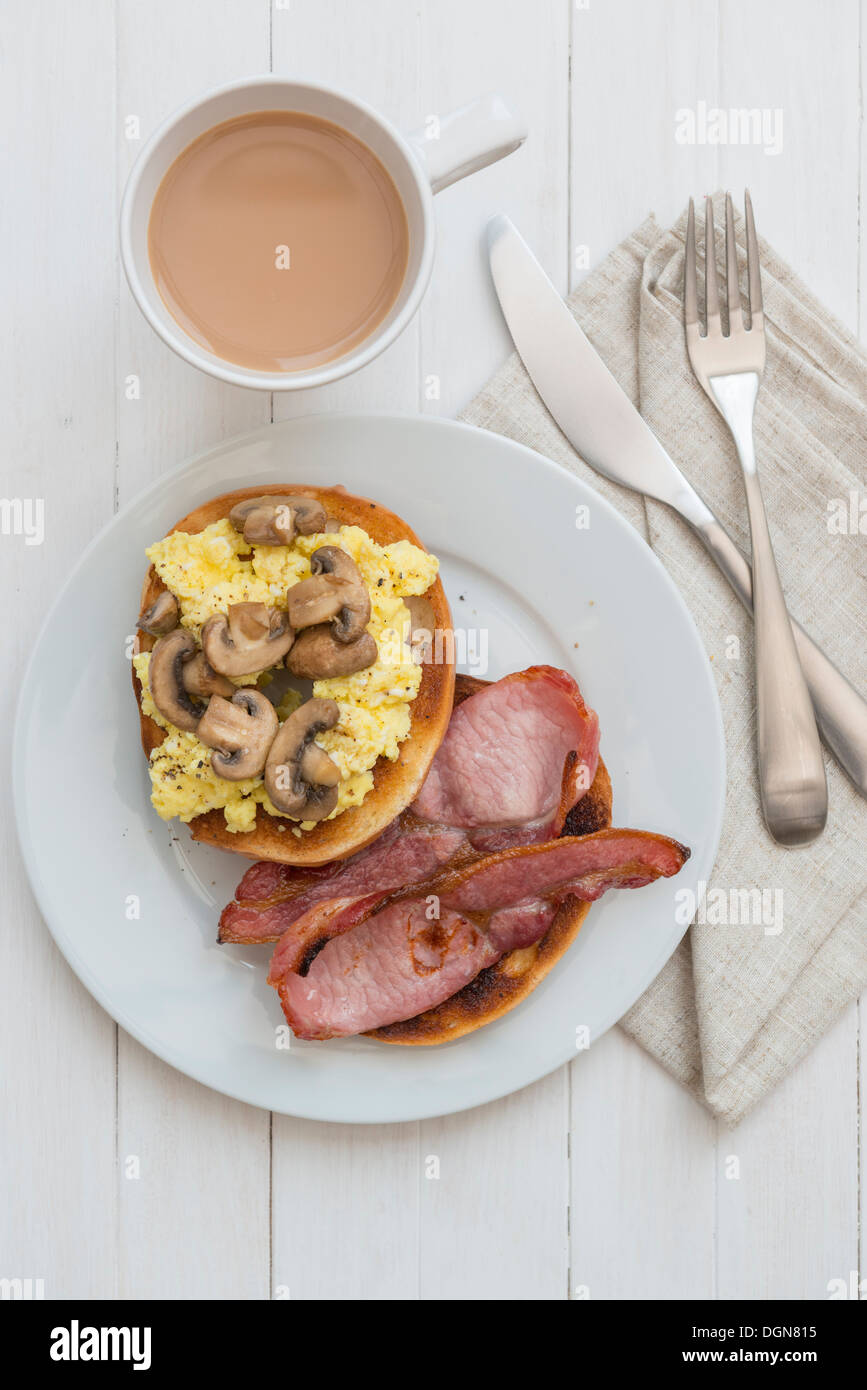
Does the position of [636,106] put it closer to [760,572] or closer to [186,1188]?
[760,572]

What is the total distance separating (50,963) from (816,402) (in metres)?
1.87

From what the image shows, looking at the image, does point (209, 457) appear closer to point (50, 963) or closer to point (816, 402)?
point (50, 963)

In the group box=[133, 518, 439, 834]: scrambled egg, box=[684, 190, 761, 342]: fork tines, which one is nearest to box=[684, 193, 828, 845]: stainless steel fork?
box=[684, 190, 761, 342]: fork tines

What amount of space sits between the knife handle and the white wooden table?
0.55 meters

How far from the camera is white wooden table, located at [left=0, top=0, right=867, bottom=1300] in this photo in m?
2.03

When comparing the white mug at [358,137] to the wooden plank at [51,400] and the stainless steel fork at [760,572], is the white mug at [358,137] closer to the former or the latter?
the wooden plank at [51,400]

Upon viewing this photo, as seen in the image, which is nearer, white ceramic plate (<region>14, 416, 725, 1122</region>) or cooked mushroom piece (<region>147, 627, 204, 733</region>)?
cooked mushroom piece (<region>147, 627, 204, 733</region>)

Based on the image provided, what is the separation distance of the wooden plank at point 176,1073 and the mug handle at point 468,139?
22.8 inches

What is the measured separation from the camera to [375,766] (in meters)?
1.79

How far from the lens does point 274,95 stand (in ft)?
5.33

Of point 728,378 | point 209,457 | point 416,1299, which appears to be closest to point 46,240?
point 209,457

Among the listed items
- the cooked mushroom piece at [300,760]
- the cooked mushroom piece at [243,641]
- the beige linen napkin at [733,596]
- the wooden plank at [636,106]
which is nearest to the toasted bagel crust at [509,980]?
the beige linen napkin at [733,596]

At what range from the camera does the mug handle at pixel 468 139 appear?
1.57 meters

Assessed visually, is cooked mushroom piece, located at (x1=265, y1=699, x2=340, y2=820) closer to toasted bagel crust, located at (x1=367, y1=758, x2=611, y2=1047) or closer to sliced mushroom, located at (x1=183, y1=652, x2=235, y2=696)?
sliced mushroom, located at (x1=183, y1=652, x2=235, y2=696)
